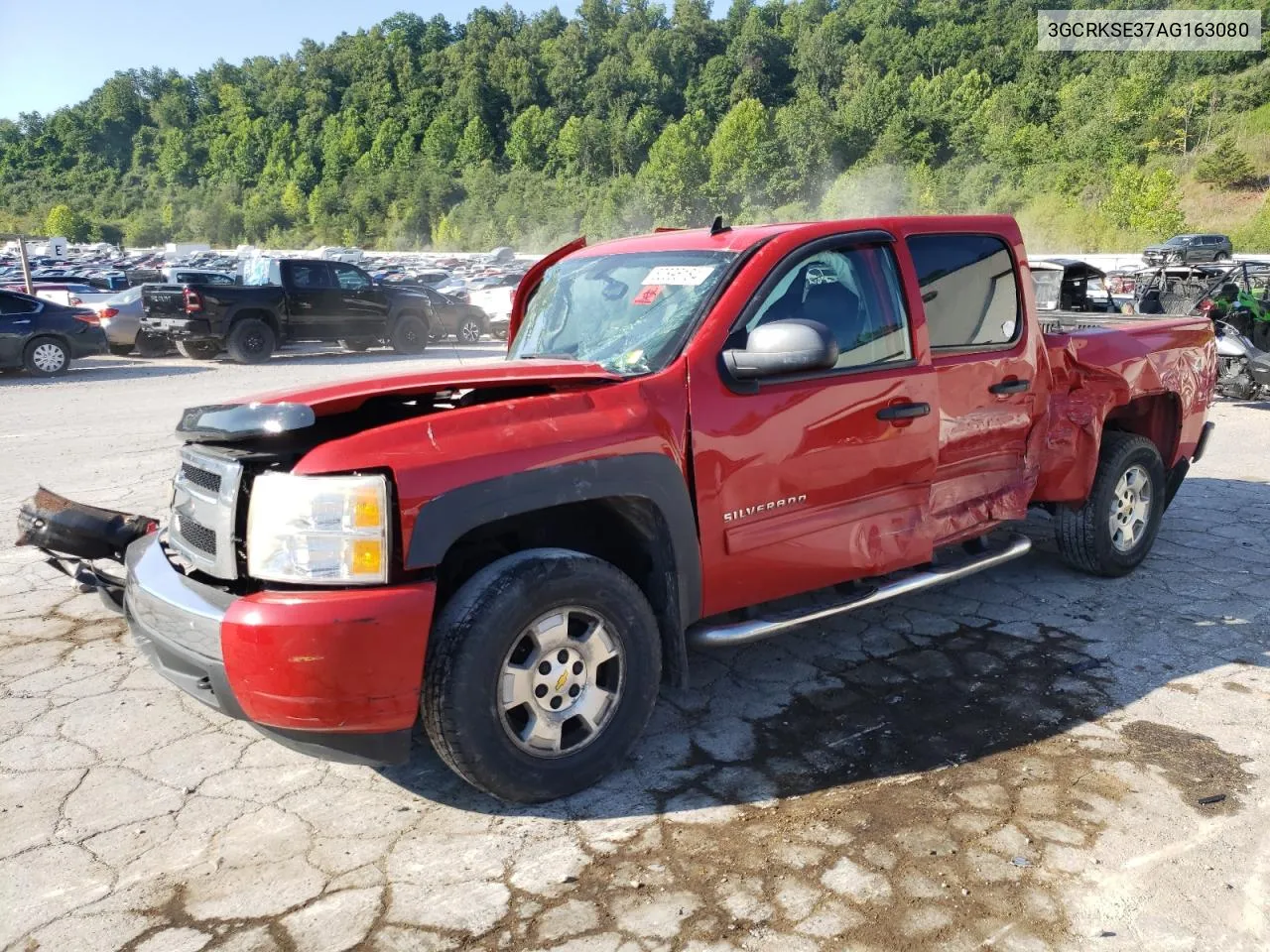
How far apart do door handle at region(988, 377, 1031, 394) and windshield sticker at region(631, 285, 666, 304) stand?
1549 mm

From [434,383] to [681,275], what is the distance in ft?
3.75

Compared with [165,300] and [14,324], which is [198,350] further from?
[14,324]

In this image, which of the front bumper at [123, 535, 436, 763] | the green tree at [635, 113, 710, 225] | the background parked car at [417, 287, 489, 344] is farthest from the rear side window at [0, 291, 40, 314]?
the green tree at [635, 113, 710, 225]

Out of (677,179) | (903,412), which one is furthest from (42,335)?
(677,179)

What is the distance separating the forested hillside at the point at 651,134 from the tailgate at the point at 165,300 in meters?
44.5

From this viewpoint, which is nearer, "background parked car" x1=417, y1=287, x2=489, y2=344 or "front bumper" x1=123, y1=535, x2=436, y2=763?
"front bumper" x1=123, y1=535, x2=436, y2=763

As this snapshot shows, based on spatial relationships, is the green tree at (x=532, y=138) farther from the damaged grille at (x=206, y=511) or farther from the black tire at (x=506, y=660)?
the black tire at (x=506, y=660)

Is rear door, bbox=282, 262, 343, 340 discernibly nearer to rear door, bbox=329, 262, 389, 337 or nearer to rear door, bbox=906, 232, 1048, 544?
rear door, bbox=329, 262, 389, 337

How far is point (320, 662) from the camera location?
2.55 metres

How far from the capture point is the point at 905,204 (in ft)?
245

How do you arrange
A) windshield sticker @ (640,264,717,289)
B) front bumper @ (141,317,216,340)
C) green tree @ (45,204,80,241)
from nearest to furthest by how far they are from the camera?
windshield sticker @ (640,264,717,289) < front bumper @ (141,317,216,340) < green tree @ (45,204,80,241)

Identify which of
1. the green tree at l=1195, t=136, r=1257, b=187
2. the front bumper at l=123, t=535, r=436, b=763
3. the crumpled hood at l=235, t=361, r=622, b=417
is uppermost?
the green tree at l=1195, t=136, r=1257, b=187

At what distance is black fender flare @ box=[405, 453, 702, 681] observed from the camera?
8.70 ft

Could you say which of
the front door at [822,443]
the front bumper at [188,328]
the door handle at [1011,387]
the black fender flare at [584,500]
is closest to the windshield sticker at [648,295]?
the front door at [822,443]
